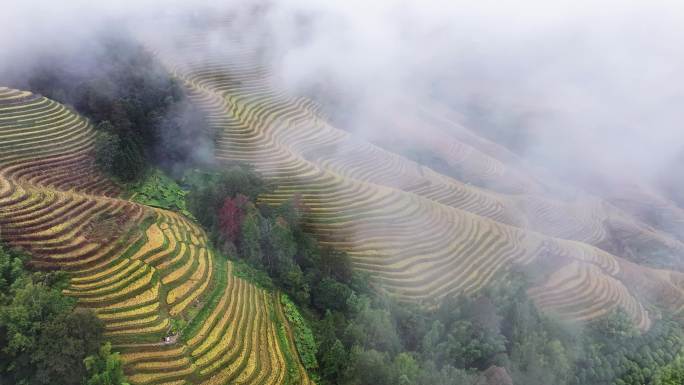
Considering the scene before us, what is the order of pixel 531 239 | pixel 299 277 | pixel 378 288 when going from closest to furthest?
pixel 299 277, pixel 378 288, pixel 531 239

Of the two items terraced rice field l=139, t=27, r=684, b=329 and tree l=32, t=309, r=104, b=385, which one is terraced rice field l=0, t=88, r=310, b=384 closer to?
tree l=32, t=309, r=104, b=385

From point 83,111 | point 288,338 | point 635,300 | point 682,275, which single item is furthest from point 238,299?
point 682,275

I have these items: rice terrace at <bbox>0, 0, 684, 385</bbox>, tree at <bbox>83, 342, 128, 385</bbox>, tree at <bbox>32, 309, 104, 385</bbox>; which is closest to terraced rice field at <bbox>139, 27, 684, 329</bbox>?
rice terrace at <bbox>0, 0, 684, 385</bbox>

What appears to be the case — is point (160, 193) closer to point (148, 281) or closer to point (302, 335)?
point (148, 281)

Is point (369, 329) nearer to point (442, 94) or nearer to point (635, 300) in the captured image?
point (635, 300)

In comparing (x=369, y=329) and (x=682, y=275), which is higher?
(x=682, y=275)

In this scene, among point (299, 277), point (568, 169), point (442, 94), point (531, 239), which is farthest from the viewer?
point (442, 94)
